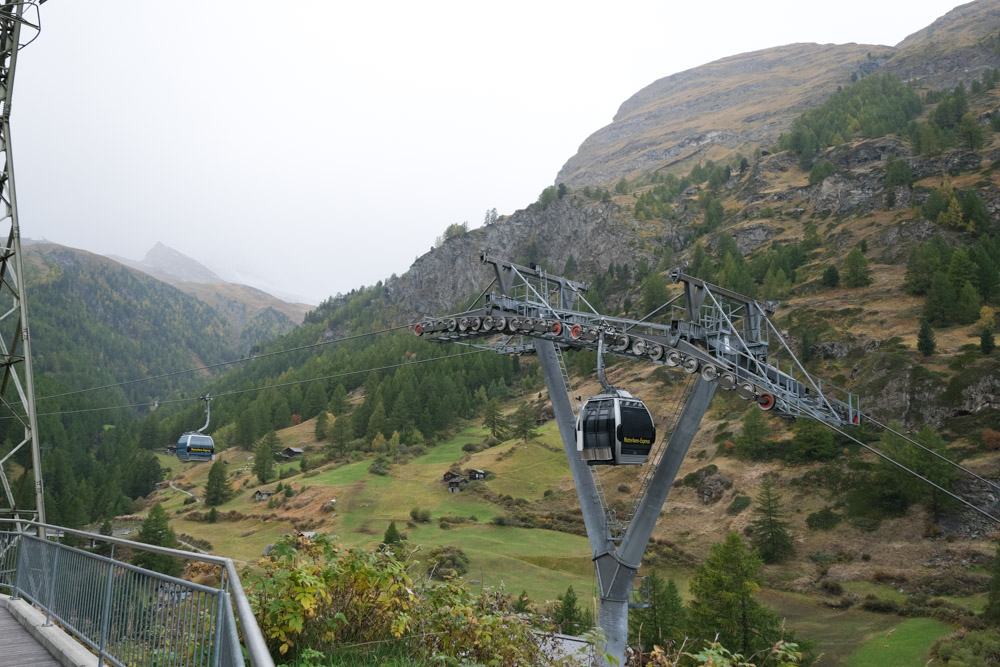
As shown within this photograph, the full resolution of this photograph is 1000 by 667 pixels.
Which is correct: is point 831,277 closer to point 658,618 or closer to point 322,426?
point 658,618

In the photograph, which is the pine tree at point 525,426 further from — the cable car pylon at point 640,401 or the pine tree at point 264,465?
the cable car pylon at point 640,401

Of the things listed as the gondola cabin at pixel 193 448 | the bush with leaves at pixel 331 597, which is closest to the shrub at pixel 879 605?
Answer: the bush with leaves at pixel 331 597

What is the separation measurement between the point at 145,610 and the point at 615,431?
8459mm

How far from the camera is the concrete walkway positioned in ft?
20.0

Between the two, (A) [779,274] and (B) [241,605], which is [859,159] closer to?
(A) [779,274]

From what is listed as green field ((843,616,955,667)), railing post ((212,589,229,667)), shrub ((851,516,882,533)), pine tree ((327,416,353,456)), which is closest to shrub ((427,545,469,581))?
green field ((843,616,955,667))

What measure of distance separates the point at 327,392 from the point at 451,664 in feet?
377

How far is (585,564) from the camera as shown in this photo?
41000 mm

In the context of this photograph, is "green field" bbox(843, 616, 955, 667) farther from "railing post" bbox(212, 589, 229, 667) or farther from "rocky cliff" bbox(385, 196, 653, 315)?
"rocky cliff" bbox(385, 196, 653, 315)

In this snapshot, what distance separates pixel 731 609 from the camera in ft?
72.8

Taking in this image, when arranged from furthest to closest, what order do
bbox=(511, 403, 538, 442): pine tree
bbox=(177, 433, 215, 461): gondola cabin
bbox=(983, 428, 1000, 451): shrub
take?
bbox=(511, 403, 538, 442): pine tree
bbox=(983, 428, 1000, 451): shrub
bbox=(177, 433, 215, 461): gondola cabin

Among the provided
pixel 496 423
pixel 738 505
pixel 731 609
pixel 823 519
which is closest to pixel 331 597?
pixel 731 609

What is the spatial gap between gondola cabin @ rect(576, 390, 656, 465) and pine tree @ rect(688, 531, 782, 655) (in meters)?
11.8

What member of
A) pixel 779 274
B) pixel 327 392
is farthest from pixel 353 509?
pixel 327 392
